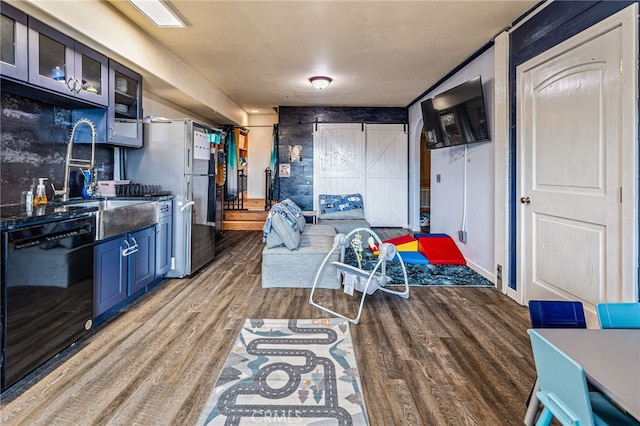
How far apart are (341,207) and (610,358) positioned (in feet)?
18.7

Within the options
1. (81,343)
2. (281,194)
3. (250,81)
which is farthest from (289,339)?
(281,194)

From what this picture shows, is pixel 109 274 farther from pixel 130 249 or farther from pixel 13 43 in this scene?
pixel 13 43

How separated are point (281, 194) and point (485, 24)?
5.07 metres

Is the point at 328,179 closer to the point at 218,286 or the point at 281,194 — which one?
the point at 281,194

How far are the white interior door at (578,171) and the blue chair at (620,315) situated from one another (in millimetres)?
A: 1093

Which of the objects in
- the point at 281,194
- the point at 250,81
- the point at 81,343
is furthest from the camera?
the point at 281,194

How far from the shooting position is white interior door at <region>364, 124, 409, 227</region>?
7.60 meters

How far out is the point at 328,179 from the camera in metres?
7.59

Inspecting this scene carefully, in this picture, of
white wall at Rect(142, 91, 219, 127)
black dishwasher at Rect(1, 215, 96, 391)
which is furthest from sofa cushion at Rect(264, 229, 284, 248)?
white wall at Rect(142, 91, 219, 127)

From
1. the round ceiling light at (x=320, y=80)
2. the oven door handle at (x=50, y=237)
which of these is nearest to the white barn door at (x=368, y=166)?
the round ceiling light at (x=320, y=80)

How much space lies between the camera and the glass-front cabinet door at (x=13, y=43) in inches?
84.2

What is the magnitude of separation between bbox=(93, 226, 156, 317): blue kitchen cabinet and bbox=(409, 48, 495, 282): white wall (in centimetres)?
373

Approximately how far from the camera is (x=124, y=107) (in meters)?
3.62

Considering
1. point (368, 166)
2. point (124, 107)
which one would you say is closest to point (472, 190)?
point (368, 166)
